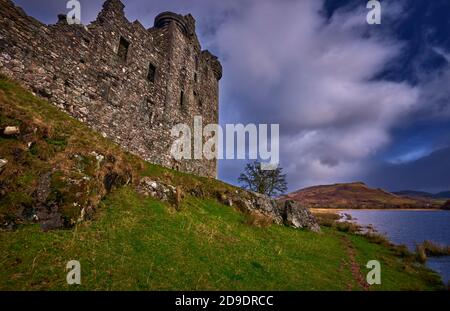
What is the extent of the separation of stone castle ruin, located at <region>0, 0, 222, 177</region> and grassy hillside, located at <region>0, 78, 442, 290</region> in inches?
95.9

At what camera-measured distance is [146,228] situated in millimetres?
10609

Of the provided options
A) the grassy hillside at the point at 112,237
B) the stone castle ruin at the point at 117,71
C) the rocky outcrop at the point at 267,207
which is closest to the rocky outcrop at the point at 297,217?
the rocky outcrop at the point at 267,207

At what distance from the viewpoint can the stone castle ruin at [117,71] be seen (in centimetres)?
1452

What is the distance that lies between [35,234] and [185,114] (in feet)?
71.1

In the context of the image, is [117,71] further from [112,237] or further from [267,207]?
[267,207]

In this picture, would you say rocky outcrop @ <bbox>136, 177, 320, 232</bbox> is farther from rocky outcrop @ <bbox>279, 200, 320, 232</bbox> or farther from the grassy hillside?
the grassy hillside

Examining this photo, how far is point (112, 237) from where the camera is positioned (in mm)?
9117

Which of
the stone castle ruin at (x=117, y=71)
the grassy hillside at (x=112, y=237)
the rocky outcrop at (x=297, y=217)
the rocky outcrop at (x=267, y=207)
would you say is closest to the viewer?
the grassy hillside at (x=112, y=237)

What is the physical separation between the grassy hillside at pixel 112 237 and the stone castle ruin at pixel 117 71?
7.99 ft

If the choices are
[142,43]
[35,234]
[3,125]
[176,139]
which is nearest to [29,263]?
[35,234]

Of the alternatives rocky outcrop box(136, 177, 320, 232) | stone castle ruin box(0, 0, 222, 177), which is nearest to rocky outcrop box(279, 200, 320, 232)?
rocky outcrop box(136, 177, 320, 232)

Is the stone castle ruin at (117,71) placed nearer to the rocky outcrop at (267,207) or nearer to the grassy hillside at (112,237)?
the grassy hillside at (112,237)

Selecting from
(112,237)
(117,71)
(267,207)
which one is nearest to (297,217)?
(267,207)

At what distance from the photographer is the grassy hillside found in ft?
23.9
